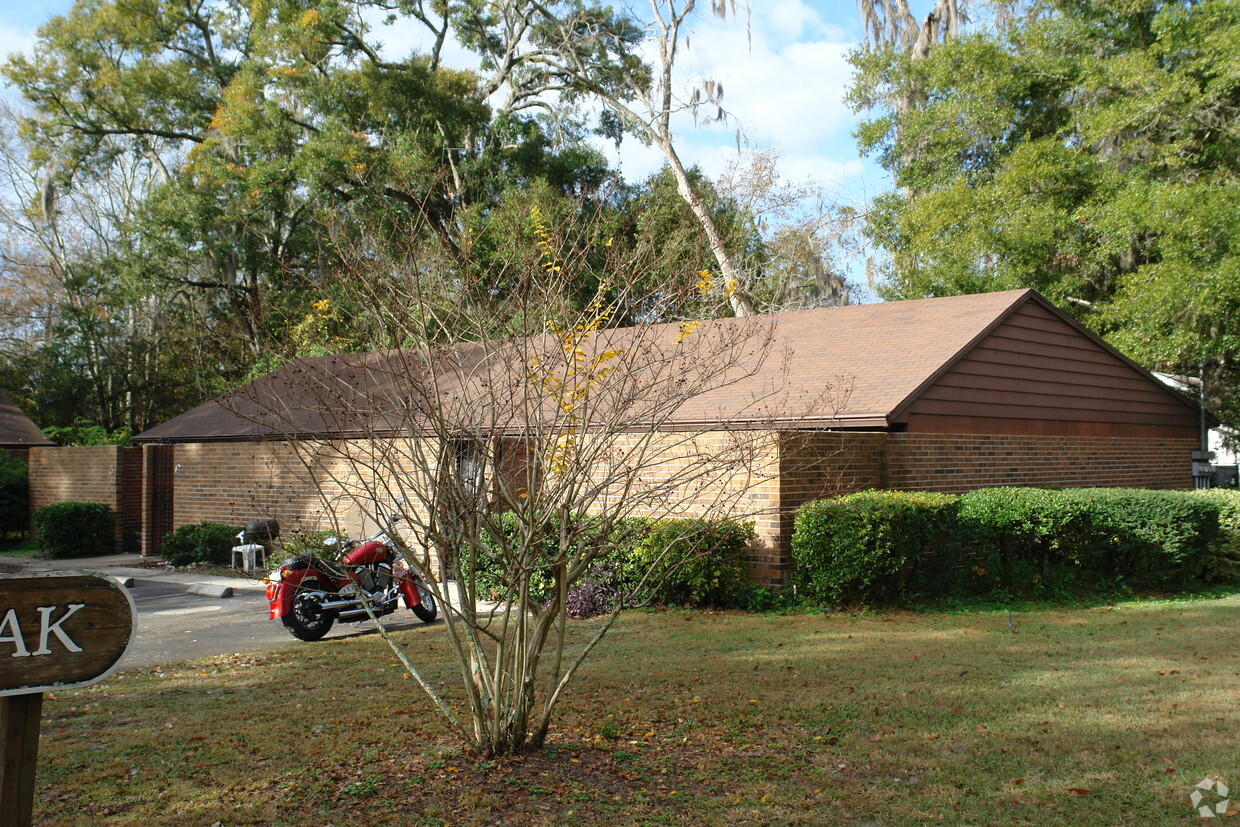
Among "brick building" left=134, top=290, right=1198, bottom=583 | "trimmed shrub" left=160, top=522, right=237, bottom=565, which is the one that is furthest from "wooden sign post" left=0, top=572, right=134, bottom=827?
"trimmed shrub" left=160, top=522, right=237, bottom=565

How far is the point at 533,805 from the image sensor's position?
449 centimetres

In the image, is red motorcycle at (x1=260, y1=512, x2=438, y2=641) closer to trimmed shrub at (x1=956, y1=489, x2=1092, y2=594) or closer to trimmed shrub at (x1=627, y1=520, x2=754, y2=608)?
trimmed shrub at (x1=627, y1=520, x2=754, y2=608)

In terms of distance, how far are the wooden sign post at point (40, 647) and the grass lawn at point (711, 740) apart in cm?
128

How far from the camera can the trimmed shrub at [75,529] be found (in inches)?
744

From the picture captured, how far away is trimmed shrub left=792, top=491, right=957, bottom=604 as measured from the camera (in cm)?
997

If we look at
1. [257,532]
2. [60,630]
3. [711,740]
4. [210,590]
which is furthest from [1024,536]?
[257,532]

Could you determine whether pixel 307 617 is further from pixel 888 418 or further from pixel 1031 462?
pixel 1031 462

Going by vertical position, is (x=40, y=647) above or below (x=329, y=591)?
above

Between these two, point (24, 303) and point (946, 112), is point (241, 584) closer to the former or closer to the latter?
point (946, 112)

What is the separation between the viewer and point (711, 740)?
5512 millimetres

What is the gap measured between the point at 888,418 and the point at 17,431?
77.7 ft

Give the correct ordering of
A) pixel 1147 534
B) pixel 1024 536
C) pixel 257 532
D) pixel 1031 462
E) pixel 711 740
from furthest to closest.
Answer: pixel 257 532, pixel 1031 462, pixel 1024 536, pixel 1147 534, pixel 711 740

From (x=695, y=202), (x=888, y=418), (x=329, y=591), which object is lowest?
(x=329, y=591)

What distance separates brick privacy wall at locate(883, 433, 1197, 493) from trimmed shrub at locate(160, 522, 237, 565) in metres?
11.3
